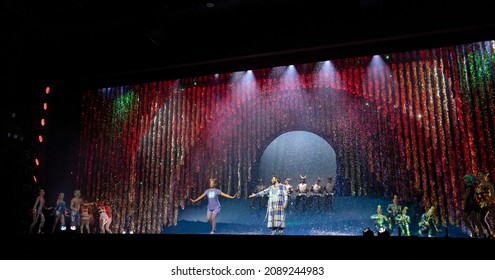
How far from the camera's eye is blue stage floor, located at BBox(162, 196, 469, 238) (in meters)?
8.08

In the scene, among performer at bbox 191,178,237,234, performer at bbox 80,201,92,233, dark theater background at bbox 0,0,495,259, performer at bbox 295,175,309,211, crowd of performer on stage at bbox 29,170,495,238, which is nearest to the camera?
crowd of performer on stage at bbox 29,170,495,238

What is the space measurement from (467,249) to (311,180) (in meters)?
4.72

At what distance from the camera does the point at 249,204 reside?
8953 millimetres

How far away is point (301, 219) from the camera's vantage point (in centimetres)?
850

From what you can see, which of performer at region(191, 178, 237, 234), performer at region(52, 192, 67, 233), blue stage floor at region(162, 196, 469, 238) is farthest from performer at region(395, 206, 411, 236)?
performer at region(52, 192, 67, 233)

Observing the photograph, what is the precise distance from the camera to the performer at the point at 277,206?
320 inches

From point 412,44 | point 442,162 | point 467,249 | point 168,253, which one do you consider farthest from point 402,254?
point 412,44

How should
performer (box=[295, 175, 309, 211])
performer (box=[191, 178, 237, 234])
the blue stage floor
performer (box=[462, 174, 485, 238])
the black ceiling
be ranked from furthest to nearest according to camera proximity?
performer (box=[191, 178, 237, 234])
performer (box=[295, 175, 309, 211])
the blue stage floor
the black ceiling
performer (box=[462, 174, 485, 238])

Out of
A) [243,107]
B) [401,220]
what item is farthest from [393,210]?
[243,107]

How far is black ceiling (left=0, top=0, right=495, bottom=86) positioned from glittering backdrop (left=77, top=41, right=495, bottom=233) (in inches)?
20.3

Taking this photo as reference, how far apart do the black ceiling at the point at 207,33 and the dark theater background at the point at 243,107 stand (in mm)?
29

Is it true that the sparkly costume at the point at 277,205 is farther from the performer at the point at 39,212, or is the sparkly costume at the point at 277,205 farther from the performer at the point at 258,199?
the performer at the point at 39,212

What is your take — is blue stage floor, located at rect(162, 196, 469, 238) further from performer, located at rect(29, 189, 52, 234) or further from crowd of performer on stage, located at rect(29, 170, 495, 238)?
performer, located at rect(29, 189, 52, 234)

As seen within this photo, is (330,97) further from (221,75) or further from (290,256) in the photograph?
(290,256)
